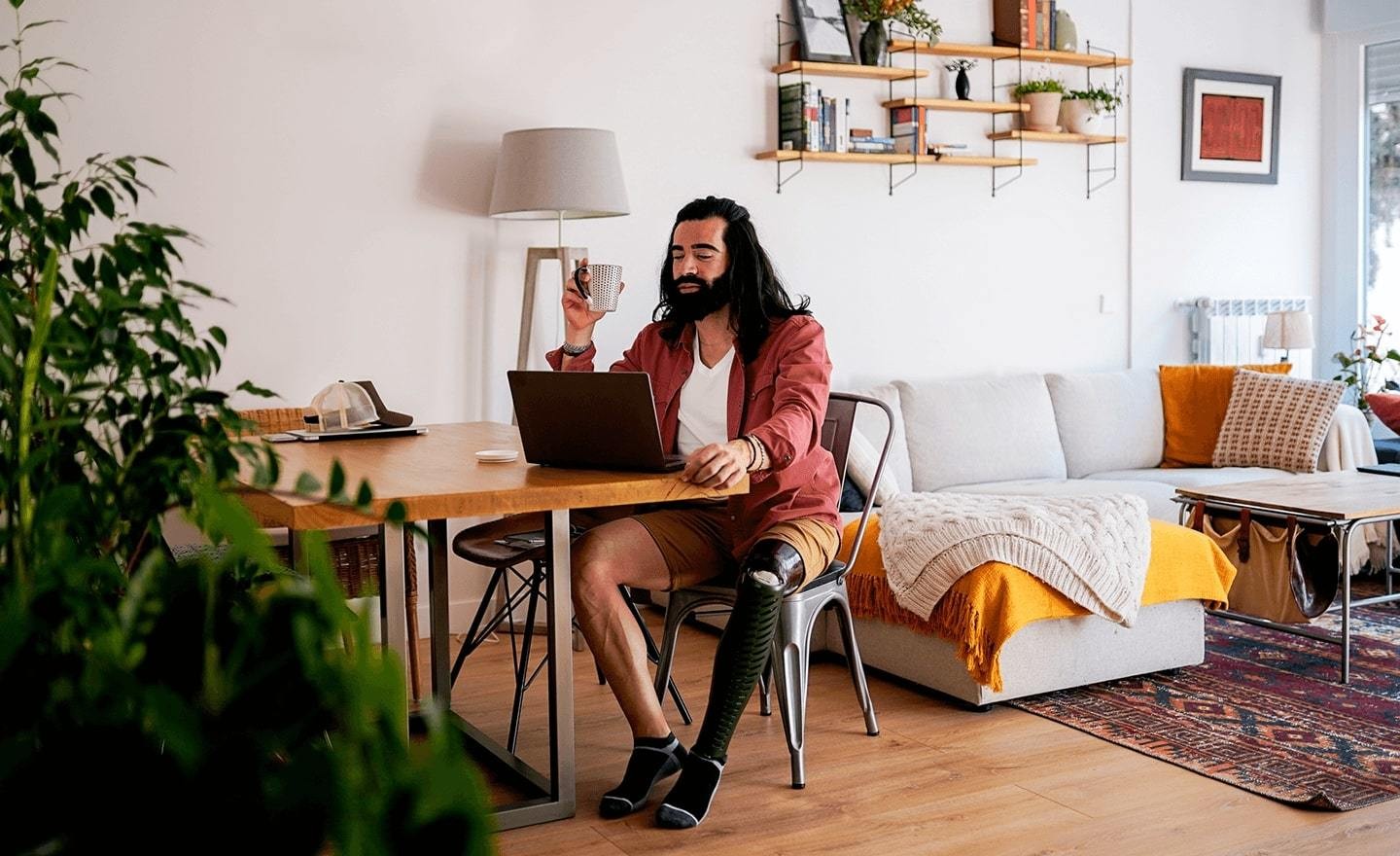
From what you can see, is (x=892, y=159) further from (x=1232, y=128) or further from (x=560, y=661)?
(x=560, y=661)

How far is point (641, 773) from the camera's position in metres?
2.80

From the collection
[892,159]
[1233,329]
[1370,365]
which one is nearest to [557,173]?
[892,159]

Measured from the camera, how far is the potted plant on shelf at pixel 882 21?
5.20m

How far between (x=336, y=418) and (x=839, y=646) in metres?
1.62

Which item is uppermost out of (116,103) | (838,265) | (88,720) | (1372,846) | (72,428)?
(116,103)

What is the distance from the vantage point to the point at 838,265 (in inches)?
212

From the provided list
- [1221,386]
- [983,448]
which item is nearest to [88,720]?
[983,448]

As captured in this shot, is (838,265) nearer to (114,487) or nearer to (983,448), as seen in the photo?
(983,448)

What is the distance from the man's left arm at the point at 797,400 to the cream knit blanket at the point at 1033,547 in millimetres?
641

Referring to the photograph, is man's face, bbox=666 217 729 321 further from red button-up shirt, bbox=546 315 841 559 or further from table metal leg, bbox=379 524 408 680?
table metal leg, bbox=379 524 408 680

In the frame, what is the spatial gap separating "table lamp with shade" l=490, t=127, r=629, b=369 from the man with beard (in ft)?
3.88

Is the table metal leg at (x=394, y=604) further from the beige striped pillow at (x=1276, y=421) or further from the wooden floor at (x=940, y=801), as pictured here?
the beige striped pillow at (x=1276, y=421)

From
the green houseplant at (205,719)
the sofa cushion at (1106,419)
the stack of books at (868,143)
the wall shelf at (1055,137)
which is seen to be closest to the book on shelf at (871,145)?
the stack of books at (868,143)

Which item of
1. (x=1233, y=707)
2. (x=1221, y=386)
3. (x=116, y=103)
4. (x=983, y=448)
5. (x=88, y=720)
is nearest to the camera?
(x=88, y=720)
